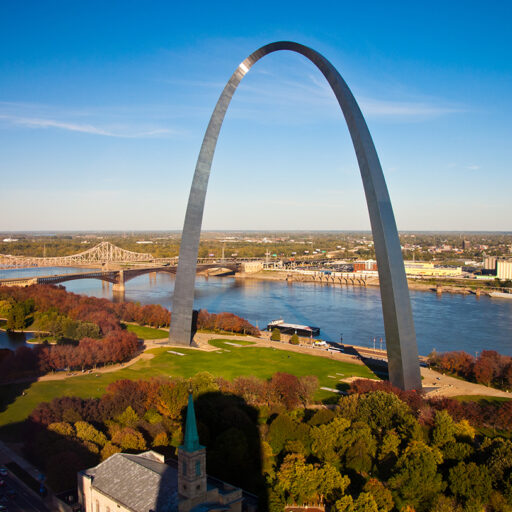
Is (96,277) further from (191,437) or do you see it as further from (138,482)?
(191,437)

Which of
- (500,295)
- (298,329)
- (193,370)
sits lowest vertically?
(500,295)

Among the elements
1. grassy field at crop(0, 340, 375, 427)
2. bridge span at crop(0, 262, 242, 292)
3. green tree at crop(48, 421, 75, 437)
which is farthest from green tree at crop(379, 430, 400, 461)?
bridge span at crop(0, 262, 242, 292)

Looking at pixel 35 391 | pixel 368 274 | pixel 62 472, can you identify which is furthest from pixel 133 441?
pixel 368 274

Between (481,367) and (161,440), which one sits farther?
(481,367)

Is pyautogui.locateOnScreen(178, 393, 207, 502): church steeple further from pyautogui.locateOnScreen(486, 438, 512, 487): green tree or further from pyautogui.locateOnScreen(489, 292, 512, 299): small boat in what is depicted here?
pyautogui.locateOnScreen(489, 292, 512, 299): small boat

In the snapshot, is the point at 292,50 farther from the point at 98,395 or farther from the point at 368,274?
the point at 368,274

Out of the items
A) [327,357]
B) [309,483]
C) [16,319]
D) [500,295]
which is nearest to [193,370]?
[327,357]

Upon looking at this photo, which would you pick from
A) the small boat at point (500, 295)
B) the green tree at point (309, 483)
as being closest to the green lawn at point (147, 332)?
the green tree at point (309, 483)
